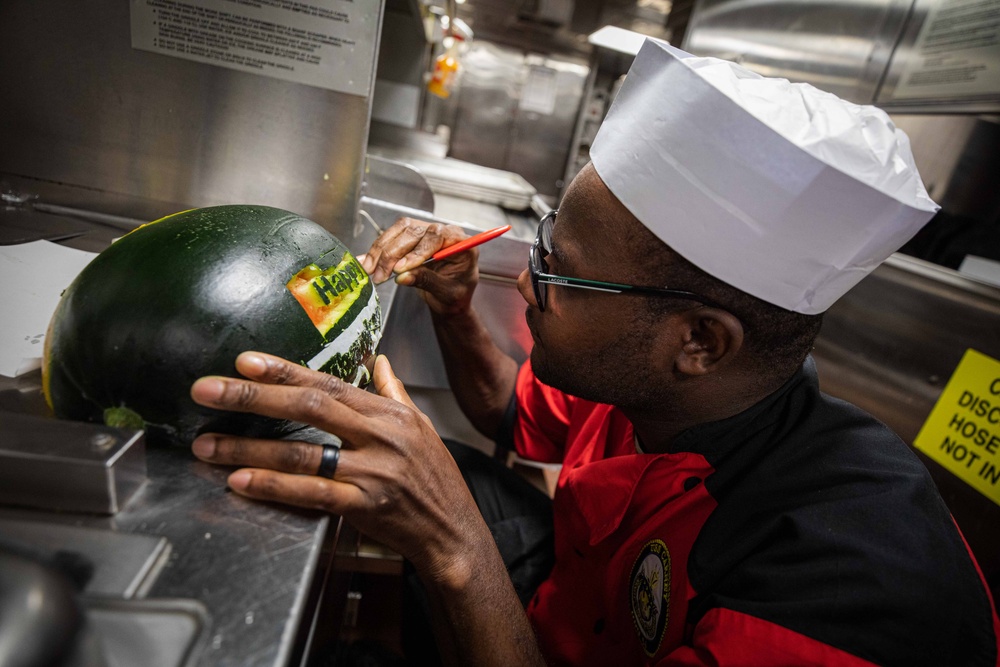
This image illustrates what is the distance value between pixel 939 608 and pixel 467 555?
2.43ft

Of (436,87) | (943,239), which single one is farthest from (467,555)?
(436,87)

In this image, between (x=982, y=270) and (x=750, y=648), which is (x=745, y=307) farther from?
(x=982, y=270)

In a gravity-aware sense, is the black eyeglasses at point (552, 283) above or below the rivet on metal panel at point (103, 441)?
above

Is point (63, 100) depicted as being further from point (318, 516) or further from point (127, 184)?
point (318, 516)

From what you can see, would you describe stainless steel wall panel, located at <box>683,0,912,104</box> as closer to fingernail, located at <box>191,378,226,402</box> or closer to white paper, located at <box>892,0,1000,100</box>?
white paper, located at <box>892,0,1000,100</box>

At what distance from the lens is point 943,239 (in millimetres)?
2359

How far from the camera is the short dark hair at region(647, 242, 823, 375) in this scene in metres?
0.96

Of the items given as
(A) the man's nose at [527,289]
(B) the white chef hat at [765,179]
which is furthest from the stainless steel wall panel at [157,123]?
(B) the white chef hat at [765,179]

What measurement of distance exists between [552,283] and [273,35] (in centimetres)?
92

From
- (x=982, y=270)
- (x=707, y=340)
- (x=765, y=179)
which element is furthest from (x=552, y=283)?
(x=982, y=270)

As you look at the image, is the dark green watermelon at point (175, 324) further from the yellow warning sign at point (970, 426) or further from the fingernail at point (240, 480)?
the yellow warning sign at point (970, 426)

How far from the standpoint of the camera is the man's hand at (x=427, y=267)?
1.24 m

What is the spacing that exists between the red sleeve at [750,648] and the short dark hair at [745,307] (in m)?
0.48

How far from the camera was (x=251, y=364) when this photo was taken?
60 centimetres
